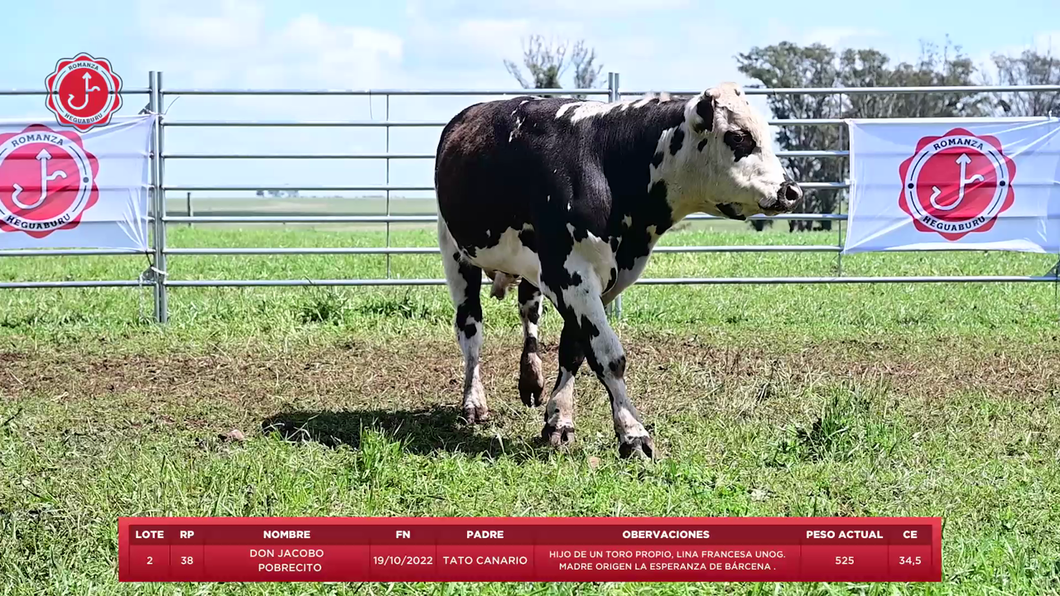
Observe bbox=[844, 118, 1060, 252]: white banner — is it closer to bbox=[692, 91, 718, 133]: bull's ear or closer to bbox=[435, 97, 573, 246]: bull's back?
bbox=[435, 97, 573, 246]: bull's back

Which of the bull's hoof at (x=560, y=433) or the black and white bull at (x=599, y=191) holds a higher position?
the black and white bull at (x=599, y=191)

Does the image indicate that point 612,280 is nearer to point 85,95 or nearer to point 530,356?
point 530,356

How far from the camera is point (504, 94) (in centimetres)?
998

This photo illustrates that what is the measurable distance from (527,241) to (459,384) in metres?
1.71

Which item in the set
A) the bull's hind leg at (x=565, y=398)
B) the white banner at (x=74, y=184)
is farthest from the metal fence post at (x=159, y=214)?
the bull's hind leg at (x=565, y=398)

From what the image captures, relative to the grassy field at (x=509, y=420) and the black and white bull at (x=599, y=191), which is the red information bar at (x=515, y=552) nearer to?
the grassy field at (x=509, y=420)

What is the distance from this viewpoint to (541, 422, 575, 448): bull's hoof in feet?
19.2

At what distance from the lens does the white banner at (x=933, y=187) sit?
33.4ft

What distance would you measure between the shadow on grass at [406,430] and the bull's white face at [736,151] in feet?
4.80

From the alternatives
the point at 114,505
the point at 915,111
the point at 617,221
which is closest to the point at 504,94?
the point at 617,221

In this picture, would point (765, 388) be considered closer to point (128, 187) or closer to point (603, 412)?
point (603, 412)

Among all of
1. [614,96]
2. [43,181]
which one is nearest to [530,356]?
[614,96]

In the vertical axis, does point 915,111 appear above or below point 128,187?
above

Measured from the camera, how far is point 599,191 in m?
5.72
